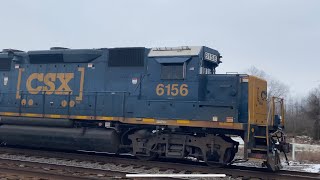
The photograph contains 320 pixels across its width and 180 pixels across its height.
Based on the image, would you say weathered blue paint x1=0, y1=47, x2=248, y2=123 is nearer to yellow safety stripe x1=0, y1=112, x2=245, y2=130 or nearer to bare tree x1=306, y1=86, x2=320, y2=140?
yellow safety stripe x1=0, y1=112, x2=245, y2=130

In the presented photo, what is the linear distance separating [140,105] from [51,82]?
376 cm

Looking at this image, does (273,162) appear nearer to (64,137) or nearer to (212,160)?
(212,160)

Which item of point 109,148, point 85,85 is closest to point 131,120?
point 109,148

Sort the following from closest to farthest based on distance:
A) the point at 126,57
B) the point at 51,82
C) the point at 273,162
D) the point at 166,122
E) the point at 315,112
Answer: the point at 273,162 → the point at 166,122 → the point at 126,57 → the point at 51,82 → the point at 315,112

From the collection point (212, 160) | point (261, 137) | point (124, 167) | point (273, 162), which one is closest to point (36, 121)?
point (124, 167)

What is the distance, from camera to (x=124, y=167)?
431 inches

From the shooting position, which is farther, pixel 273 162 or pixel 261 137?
pixel 261 137

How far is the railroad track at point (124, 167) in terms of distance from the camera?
31.9ft

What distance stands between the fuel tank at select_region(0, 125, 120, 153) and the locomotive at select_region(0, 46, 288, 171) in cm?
3

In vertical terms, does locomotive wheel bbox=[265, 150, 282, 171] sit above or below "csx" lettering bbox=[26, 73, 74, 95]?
below

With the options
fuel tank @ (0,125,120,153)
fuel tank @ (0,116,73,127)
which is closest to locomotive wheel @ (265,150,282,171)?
fuel tank @ (0,125,120,153)

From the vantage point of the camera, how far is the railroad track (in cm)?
971

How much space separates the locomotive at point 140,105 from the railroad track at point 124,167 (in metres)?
0.31

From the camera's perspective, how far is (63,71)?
532 inches
